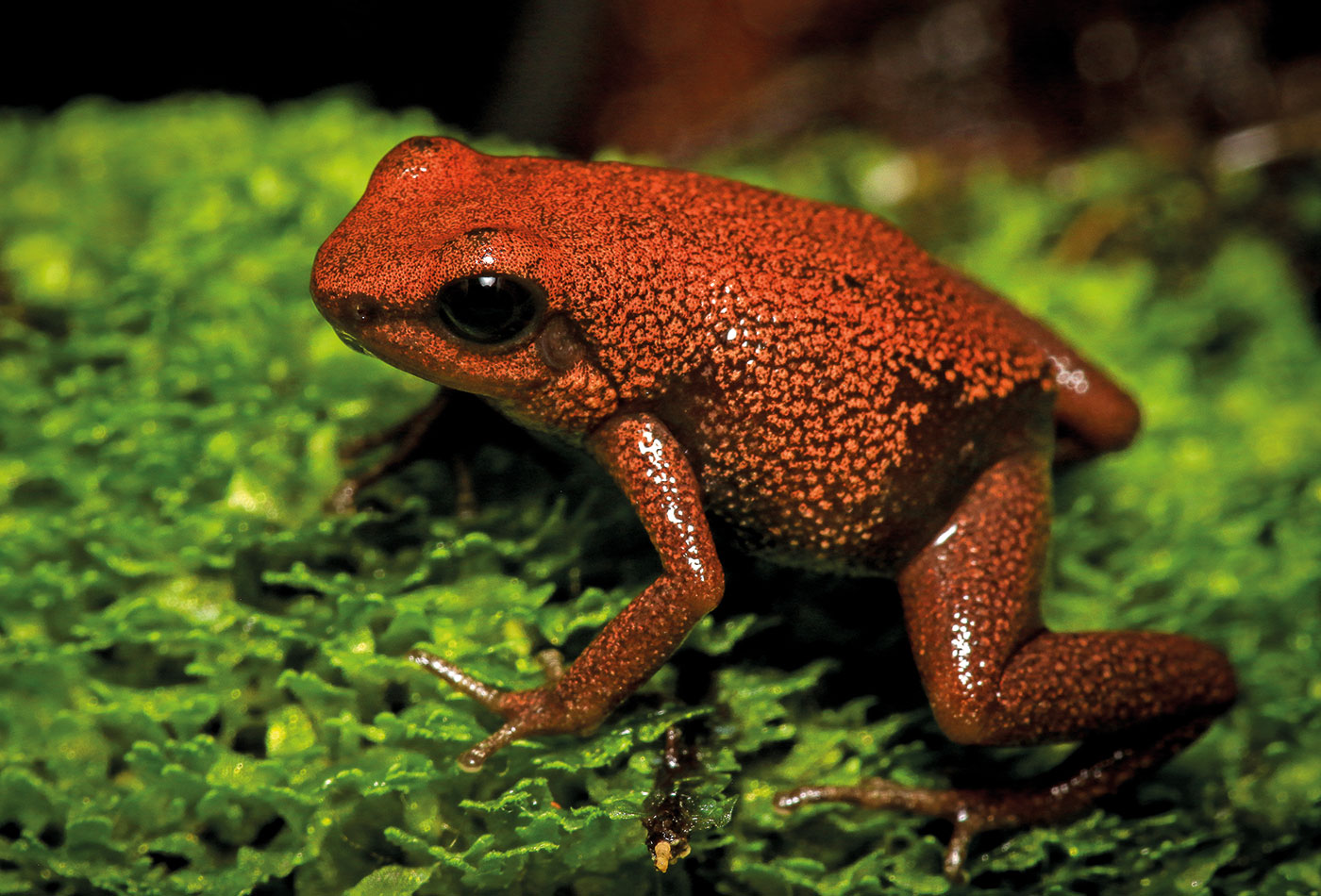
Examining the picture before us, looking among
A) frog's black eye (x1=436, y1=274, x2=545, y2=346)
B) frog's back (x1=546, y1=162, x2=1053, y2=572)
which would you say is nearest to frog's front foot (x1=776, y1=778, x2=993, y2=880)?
frog's back (x1=546, y1=162, x2=1053, y2=572)

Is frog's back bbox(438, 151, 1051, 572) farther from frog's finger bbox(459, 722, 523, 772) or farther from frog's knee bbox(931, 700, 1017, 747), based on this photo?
frog's finger bbox(459, 722, 523, 772)

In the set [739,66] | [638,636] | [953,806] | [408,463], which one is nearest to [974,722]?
[953,806]

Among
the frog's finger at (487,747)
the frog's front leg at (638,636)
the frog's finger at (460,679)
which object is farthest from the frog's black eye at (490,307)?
the frog's finger at (487,747)

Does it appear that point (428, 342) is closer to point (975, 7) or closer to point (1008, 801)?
A: point (1008, 801)

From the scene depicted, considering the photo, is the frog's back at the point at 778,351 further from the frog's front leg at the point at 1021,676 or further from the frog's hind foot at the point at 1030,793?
the frog's hind foot at the point at 1030,793

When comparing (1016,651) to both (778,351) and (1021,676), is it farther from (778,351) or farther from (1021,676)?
(778,351)

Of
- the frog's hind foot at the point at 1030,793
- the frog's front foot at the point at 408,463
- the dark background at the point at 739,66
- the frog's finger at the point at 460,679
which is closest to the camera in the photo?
the frog's finger at the point at 460,679
